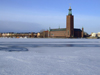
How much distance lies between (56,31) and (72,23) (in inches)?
738

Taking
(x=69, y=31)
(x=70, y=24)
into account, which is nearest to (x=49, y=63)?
(x=70, y=24)

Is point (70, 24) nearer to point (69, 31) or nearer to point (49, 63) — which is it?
point (69, 31)

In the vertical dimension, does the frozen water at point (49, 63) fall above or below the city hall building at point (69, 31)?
below

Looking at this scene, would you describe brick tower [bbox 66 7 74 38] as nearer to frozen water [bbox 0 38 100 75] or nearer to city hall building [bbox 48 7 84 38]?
city hall building [bbox 48 7 84 38]

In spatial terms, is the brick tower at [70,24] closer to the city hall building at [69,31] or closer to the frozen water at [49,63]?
the city hall building at [69,31]

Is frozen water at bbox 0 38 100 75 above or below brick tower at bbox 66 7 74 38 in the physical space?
below

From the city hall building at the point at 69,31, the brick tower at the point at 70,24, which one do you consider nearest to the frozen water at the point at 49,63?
the brick tower at the point at 70,24

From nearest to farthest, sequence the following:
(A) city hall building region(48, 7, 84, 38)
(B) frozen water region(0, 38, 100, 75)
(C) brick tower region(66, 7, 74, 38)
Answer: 1. (B) frozen water region(0, 38, 100, 75)
2. (C) brick tower region(66, 7, 74, 38)
3. (A) city hall building region(48, 7, 84, 38)

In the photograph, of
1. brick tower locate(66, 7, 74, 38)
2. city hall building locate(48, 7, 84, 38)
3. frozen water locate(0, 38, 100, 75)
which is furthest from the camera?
city hall building locate(48, 7, 84, 38)

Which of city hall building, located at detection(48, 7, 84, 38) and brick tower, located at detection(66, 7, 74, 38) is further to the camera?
city hall building, located at detection(48, 7, 84, 38)

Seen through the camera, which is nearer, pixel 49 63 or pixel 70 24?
pixel 49 63

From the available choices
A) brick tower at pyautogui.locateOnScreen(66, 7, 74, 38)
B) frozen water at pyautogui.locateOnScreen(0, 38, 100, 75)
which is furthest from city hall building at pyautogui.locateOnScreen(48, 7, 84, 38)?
frozen water at pyautogui.locateOnScreen(0, 38, 100, 75)

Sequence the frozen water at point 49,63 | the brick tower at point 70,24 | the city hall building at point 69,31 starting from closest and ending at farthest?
1. the frozen water at point 49,63
2. the brick tower at point 70,24
3. the city hall building at point 69,31

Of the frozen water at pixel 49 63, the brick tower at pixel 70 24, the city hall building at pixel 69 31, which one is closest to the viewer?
the frozen water at pixel 49 63
